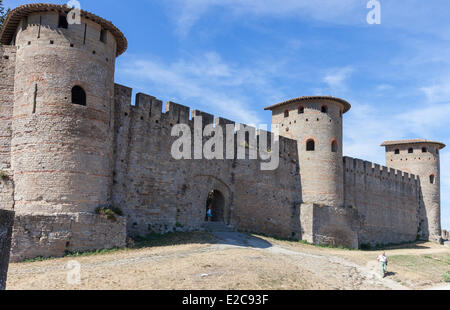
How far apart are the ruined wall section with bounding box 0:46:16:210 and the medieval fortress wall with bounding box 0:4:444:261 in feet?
0.12

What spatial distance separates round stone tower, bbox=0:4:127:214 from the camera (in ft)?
46.8

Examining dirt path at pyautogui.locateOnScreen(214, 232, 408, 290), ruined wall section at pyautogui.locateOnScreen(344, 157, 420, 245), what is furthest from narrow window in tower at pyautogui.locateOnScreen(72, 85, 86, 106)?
ruined wall section at pyautogui.locateOnScreen(344, 157, 420, 245)

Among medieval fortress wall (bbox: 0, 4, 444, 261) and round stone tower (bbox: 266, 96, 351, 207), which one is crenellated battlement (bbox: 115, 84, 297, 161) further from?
round stone tower (bbox: 266, 96, 351, 207)

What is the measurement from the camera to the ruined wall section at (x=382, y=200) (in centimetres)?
2717

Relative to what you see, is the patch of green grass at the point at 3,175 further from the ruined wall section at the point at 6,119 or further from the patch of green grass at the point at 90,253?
the patch of green grass at the point at 90,253

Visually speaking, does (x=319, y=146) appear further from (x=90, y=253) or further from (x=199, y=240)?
(x=90, y=253)

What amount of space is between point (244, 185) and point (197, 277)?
34.6 feet

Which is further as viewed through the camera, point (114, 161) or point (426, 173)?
point (426, 173)

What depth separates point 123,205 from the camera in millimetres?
16828

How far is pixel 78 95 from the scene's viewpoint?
15875mm

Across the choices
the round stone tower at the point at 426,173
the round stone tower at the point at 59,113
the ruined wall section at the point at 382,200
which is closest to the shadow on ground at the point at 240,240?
the round stone tower at the point at 59,113

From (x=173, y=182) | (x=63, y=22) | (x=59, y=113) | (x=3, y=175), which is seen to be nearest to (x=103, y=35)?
(x=63, y=22)

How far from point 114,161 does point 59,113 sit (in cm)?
303

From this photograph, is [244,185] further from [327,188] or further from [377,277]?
[377,277]
